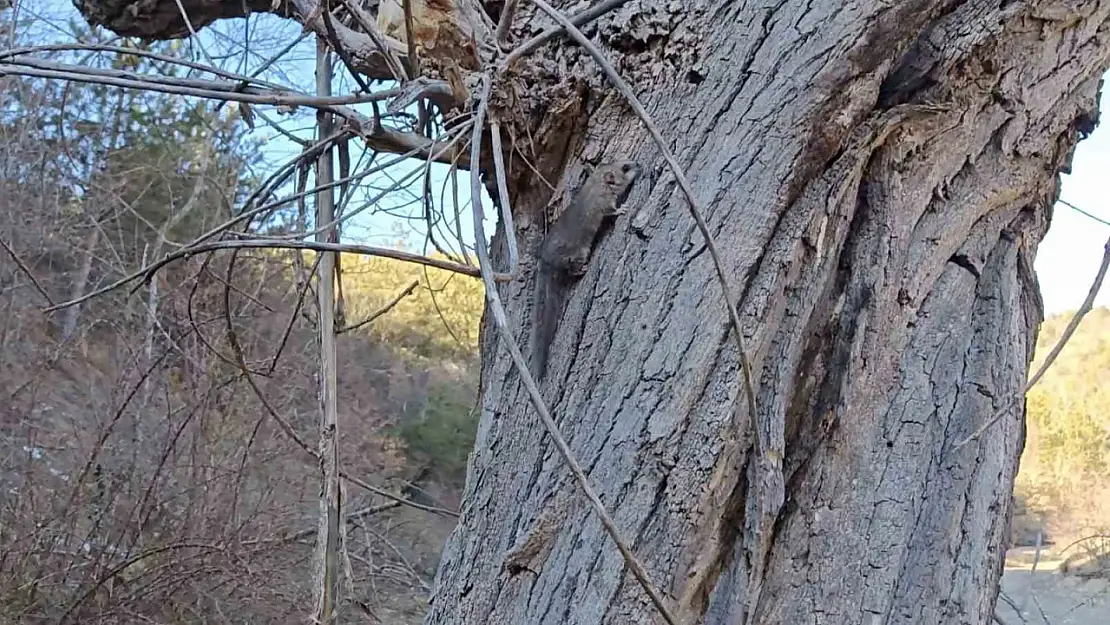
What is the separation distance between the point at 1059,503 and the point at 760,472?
37.3ft

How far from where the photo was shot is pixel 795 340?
104cm

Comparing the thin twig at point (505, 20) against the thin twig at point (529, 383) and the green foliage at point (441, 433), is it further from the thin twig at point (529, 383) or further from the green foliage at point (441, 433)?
the green foliage at point (441, 433)

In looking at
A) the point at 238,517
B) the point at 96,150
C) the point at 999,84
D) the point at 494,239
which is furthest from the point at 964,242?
the point at 96,150

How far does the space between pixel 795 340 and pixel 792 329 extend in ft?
0.05

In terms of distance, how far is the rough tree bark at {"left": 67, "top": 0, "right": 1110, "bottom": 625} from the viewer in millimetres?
981

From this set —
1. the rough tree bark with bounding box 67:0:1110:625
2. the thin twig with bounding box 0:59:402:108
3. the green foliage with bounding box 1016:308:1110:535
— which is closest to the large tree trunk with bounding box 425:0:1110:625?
the rough tree bark with bounding box 67:0:1110:625

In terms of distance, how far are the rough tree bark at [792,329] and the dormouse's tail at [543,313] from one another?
0.04 meters

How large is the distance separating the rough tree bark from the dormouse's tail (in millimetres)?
36

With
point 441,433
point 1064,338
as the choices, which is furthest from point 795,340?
point 441,433

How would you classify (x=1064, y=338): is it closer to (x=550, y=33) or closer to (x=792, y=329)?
(x=792, y=329)

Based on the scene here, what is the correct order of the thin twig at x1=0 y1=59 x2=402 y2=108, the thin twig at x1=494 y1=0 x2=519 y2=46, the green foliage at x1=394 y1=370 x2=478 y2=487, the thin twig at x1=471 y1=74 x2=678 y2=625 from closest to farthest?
the thin twig at x1=471 y1=74 x2=678 y2=625 < the thin twig at x1=0 y1=59 x2=402 y2=108 < the thin twig at x1=494 y1=0 x2=519 y2=46 < the green foliage at x1=394 y1=370 x2=478 y2=487

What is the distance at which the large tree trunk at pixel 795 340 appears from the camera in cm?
98

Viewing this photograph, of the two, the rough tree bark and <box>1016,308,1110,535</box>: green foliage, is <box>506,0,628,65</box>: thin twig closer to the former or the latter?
the rough tree bark

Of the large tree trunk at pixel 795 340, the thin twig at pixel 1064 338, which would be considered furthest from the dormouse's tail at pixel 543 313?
the thin twig at pixel 1064 338
